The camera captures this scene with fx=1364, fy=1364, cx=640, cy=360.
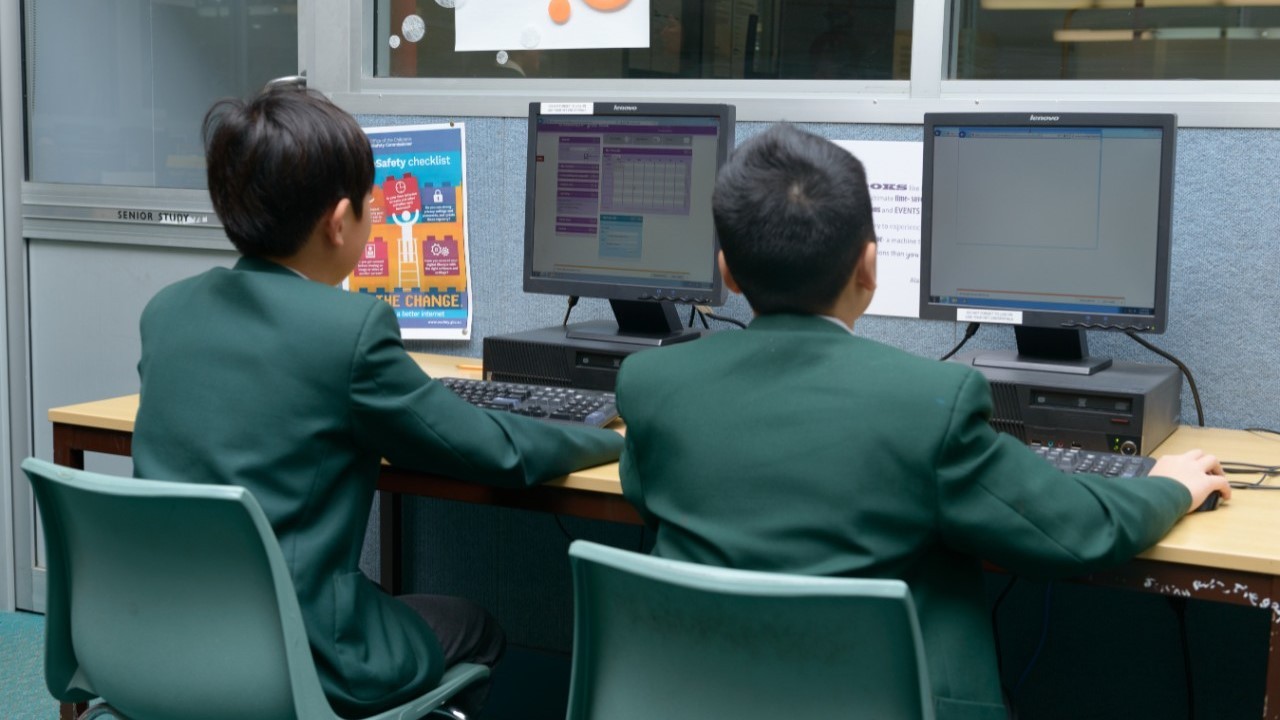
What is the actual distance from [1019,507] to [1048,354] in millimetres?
748

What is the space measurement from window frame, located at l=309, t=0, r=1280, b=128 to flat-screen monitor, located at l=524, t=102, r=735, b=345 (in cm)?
23

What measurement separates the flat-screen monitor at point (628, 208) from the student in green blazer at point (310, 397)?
0.55 m

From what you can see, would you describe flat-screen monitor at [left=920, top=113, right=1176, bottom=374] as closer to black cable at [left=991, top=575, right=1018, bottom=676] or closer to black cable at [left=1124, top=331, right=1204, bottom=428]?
black cable at [left=1124, top=331, right=1204, bottom=428]

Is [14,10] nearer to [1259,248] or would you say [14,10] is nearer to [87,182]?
[87,182]

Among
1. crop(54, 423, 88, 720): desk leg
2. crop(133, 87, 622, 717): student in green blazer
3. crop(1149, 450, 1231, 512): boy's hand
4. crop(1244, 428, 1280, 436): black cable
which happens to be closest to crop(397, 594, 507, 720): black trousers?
crop(133, 87, 622, 717): student in green blazer

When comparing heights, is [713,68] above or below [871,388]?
above

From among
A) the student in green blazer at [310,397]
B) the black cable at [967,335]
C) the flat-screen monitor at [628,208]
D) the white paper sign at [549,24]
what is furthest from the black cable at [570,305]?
the student in green blazer at [310,397]

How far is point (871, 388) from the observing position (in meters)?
1.09

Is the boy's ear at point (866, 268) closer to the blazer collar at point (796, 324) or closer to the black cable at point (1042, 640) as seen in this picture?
the blazer collar at point (796, 324)

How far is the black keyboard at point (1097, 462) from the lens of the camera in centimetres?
145

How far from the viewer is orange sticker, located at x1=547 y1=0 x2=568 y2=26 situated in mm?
2299

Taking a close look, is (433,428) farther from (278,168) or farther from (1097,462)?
(1097,462)

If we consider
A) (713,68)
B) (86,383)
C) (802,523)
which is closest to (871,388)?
(802,523)

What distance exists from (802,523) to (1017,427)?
67 cm
